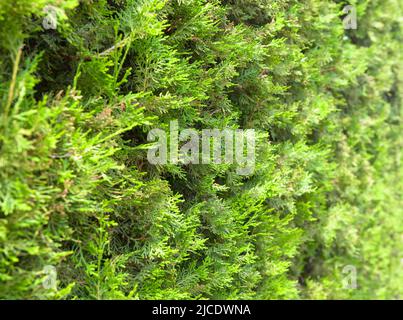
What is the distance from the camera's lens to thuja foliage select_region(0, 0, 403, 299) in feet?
6.84

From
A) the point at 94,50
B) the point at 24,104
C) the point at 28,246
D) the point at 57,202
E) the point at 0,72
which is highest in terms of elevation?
the point at 94,50

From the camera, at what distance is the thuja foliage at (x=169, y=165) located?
2086 mm

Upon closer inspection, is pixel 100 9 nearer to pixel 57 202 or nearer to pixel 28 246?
pixel 57 202

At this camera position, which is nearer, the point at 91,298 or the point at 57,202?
the point at 57,202

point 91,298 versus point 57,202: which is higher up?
point 57,202

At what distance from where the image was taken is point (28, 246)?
2.09 m

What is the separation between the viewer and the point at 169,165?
288cm

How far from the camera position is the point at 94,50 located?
267 cm

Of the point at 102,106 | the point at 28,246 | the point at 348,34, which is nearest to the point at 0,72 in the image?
the point at 102,106

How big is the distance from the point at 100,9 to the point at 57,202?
→ 37.8 inches

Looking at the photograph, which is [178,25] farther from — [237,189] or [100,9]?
[237,189]
